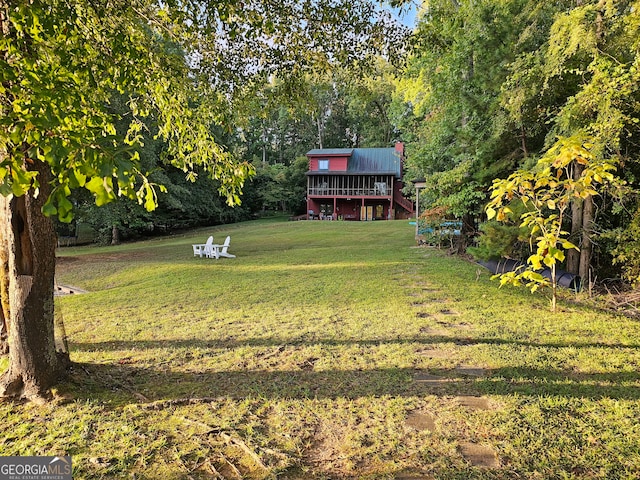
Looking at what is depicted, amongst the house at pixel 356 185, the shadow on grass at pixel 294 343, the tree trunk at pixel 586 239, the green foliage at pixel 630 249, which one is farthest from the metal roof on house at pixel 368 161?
the shadow on grass at pixel 294 343

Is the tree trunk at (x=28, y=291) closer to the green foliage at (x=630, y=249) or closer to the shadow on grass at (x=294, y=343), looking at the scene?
the shadow on grass at (x=294, y=343)

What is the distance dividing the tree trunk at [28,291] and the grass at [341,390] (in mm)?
253

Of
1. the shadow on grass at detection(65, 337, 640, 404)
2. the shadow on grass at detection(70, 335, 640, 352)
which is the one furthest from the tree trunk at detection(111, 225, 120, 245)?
the shadow on grass at detection(65, 337, 640, 404)

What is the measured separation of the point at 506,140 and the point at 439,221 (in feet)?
13.0

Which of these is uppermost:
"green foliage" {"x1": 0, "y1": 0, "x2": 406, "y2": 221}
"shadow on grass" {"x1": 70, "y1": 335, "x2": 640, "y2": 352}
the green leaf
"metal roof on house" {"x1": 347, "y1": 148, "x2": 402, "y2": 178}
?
"metal roof on house" {"x1": 347, "y1": 148, "x2": 402, "y2": 178}

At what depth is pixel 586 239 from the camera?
314 inches

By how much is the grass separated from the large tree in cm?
104

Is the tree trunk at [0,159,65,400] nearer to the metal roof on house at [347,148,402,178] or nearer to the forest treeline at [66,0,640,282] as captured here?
the forest treeline at [66,0,640,282]

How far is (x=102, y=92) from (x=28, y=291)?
1.93 m

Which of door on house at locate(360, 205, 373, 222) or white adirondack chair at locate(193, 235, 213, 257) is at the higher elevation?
door on house at locate(360, 205, 373, 222)

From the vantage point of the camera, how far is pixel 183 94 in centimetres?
350

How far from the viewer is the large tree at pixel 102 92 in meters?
1.54

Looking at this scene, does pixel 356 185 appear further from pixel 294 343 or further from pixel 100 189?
pixel 100 189

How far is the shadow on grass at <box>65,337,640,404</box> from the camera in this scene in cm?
356
